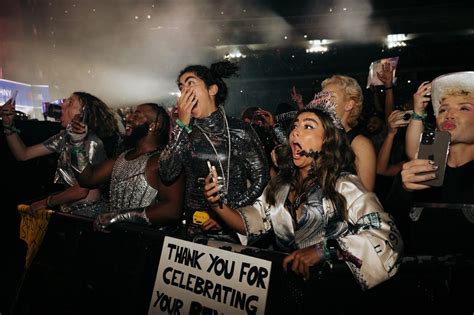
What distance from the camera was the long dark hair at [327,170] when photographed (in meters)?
2.41

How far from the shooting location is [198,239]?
2.65 meters

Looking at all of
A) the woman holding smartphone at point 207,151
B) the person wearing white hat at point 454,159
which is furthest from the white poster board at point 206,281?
the person wearing white hat at point 454,159

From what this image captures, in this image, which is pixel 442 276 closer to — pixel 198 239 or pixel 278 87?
pixel 198 239

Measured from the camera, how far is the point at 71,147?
12.5 ft

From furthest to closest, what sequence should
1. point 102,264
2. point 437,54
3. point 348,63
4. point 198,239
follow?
point 348,63
point 437,54
point 102,264
point 198,239

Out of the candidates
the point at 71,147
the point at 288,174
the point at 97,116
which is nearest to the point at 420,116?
the point at 288,174

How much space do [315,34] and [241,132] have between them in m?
15.3

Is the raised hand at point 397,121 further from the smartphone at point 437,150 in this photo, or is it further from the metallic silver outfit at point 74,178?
the metallic silver outfit at point 74,178

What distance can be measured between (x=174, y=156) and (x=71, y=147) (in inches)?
48.4

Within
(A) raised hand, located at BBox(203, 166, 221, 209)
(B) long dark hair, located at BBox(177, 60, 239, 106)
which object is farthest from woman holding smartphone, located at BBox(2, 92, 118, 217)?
(A) raised hand, located at BBox(203, 166, 221, 209)

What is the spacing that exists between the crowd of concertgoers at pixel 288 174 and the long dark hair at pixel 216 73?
1cm

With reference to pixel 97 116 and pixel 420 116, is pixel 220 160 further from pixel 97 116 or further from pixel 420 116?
pixel 97 116

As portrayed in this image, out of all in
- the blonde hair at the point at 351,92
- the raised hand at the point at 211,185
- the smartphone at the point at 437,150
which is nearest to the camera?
the smartphone at the point at 437,150

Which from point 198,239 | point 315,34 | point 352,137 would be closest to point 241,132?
point 352,137
